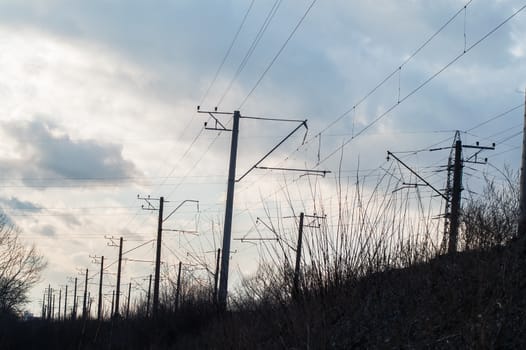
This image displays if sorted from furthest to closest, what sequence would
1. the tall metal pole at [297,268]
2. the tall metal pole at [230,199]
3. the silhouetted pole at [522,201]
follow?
the tall metal pole at [230,199] < the tall metal pole at [297,268] < the silhouetted pole at [522,201]

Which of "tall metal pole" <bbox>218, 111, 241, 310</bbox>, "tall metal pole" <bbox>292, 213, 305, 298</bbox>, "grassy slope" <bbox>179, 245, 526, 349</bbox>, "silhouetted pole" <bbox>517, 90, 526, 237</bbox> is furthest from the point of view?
"tall metal pole" <bbox>218, 111, 241, 310</bbox>

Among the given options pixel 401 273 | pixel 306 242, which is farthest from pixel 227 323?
pixel 401 273

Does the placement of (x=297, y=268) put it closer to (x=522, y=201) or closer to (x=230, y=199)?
(x=522, y=201)

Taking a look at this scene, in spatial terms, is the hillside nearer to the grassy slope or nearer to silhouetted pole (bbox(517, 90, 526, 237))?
the grassy slope

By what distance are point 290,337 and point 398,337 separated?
246cm

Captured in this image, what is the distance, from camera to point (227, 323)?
15.8 meters

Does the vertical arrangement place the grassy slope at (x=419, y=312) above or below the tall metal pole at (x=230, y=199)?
below

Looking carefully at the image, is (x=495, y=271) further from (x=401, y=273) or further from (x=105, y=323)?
(x=105, y=323)

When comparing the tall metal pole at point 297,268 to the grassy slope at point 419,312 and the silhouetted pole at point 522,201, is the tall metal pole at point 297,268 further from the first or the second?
the silhouetted pole at point 522,201

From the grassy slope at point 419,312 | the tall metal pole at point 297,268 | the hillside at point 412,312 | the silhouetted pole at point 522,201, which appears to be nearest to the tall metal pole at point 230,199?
the tall metal pole at point 297,268

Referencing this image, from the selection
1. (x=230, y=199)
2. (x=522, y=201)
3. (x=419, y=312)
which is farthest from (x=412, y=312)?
(x=230, y=199)

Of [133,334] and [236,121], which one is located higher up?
[236,121]

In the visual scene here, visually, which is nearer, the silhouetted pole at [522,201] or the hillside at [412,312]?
the hillside at [412,312]

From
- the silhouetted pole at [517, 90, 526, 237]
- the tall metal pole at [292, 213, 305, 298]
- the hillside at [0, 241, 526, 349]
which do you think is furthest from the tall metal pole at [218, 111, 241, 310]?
the silhouetted pole at [517, 90, 526, 237]
